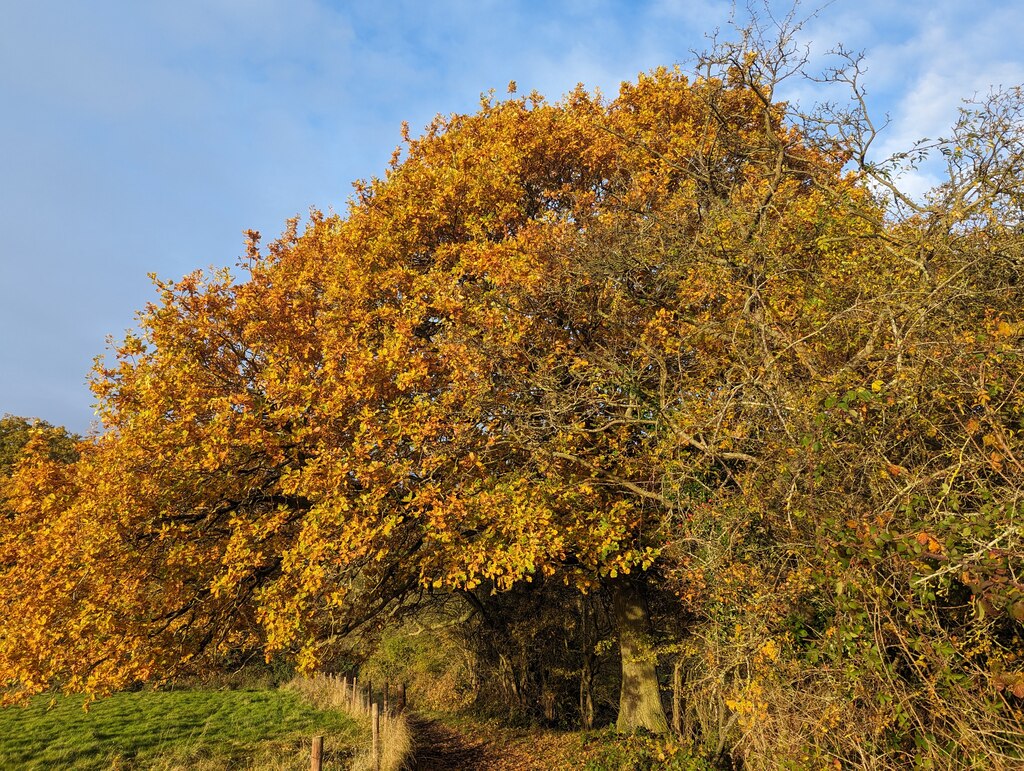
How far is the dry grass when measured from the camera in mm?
12750

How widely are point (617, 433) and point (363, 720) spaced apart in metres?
13.9

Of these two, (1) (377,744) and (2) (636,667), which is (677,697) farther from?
(1) (377,744)

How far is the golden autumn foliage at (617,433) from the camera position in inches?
208

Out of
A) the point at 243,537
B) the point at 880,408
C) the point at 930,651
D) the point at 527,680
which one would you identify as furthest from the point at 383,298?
the point at 527,680

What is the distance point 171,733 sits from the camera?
18203mm

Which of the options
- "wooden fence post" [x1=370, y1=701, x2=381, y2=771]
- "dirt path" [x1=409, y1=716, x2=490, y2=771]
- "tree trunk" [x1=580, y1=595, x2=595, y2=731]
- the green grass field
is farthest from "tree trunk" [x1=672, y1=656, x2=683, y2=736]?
the green grass field

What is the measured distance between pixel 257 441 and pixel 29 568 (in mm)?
5124

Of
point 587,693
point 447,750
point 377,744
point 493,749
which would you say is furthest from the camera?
point 587,693

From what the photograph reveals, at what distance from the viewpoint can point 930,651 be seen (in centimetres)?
486

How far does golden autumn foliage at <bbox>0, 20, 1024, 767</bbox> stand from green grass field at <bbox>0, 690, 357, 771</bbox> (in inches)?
149

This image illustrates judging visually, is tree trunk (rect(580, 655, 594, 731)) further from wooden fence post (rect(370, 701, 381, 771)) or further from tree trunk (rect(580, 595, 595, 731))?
wooden fence post (rect(370, 701, 381, 771))

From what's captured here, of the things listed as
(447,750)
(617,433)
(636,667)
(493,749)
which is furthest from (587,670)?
(617,433)

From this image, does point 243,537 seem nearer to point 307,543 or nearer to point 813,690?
point 307,543

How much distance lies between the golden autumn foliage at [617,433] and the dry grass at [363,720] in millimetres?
3552
